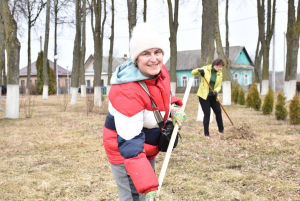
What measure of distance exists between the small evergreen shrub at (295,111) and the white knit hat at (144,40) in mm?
7683

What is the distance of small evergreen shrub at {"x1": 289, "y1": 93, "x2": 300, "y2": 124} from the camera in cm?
873

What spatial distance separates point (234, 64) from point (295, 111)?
33956 mm

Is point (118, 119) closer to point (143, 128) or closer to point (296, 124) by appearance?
point (143, 128)

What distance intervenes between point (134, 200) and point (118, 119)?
640 millimetres

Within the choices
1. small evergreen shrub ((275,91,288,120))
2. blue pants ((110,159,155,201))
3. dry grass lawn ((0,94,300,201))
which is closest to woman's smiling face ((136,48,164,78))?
blue pants ((110,159,155,201))

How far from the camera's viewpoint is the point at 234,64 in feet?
136

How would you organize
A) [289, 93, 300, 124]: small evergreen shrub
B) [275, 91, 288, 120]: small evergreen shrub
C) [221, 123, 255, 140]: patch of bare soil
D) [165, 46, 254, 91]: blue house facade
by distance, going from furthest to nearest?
[165, 46, 254, 91]: blue house facade
[275, 91, 288, 120]: small evergreen shrub
[289, 93, 300, 124]: small evergreen shrub
[221, 123, 255, 140]: patch of bare soil

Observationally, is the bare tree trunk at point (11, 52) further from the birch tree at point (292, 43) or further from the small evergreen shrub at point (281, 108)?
the birch tree at point (292, 43)

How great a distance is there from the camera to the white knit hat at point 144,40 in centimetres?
205

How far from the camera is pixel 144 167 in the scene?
1.88 meters

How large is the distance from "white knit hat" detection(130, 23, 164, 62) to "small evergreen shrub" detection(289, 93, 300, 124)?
768cm

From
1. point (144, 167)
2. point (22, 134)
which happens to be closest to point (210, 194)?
point (144, 167)

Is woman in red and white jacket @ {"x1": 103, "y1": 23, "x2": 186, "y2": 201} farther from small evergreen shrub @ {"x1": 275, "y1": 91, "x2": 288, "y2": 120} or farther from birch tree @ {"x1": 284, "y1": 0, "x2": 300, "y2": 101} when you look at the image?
birch tree @ {"x1": 284, "y1": 0, "x2": 300, "y2": 101}

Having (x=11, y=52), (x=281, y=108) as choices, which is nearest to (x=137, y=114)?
(x=281, y=108)
